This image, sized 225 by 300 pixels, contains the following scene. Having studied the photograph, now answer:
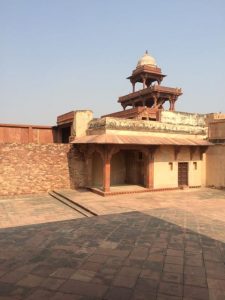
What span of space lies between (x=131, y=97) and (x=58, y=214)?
61.0ft

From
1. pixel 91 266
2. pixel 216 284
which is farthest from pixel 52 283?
pixel 216 284

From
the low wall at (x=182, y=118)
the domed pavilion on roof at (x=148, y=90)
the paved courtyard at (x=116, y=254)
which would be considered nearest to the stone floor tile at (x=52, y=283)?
the paved courtyard at (x=116, y=254)

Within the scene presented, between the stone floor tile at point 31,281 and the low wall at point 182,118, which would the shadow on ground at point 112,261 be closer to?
the stone floor tile at point 31,281

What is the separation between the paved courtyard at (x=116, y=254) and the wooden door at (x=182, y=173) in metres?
5.13

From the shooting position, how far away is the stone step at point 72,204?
32.9 ft

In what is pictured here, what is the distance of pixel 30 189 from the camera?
14.0 meters

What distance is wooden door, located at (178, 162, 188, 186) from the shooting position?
51.1ft

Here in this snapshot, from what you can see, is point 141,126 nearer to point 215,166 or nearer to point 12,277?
point 215,166

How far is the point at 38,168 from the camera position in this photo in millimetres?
14211

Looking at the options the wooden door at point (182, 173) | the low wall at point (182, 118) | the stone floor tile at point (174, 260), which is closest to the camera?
the stone floor tile at point (174, 260)

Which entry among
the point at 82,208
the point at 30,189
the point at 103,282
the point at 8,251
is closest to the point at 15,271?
the point at 8,251

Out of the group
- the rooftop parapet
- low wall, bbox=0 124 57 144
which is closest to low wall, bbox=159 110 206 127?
the rooftop parapet

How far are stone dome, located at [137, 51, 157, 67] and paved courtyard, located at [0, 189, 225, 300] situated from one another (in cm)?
1932

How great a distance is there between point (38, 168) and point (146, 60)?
57.1 feet
